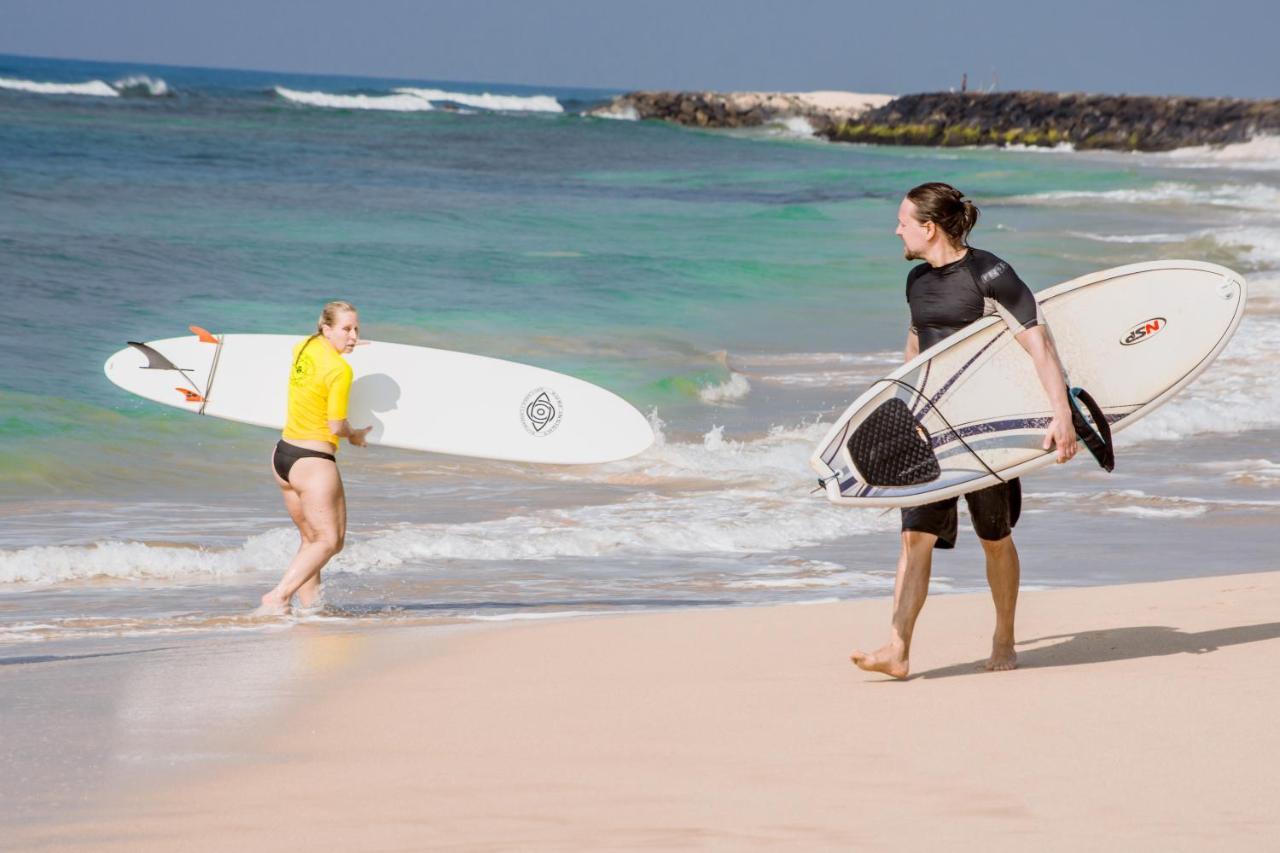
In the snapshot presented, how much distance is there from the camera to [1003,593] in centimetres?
442

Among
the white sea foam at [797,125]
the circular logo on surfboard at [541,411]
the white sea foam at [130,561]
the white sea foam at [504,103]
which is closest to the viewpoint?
the white sea foam at [130,561]

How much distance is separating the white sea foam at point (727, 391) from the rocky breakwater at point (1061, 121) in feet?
204

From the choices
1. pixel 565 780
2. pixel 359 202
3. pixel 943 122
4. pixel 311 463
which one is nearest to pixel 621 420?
pixel 311 463

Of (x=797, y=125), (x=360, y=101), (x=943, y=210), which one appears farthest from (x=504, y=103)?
(x=943, y=210)

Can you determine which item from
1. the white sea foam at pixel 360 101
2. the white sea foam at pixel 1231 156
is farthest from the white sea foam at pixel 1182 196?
the white sea foam at pixel 360 101

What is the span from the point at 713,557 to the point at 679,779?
12.3 ft

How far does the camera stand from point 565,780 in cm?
340

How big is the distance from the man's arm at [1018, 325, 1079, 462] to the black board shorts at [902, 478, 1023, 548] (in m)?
0.25

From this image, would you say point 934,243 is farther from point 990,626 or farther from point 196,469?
point 196,469

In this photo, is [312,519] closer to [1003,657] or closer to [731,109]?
[1003,657]

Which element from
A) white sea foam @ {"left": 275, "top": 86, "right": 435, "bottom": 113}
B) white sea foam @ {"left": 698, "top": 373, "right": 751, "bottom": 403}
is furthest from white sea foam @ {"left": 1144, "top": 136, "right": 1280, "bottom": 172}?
white sea foam @ {"left": 698, "top": 373, "right": 751, "bottom": 403}

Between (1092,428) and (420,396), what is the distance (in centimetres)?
359

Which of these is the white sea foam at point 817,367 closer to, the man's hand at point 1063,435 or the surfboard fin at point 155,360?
the surfboard fin at point 155,360

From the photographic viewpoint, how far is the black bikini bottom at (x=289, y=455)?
19.2 ft
